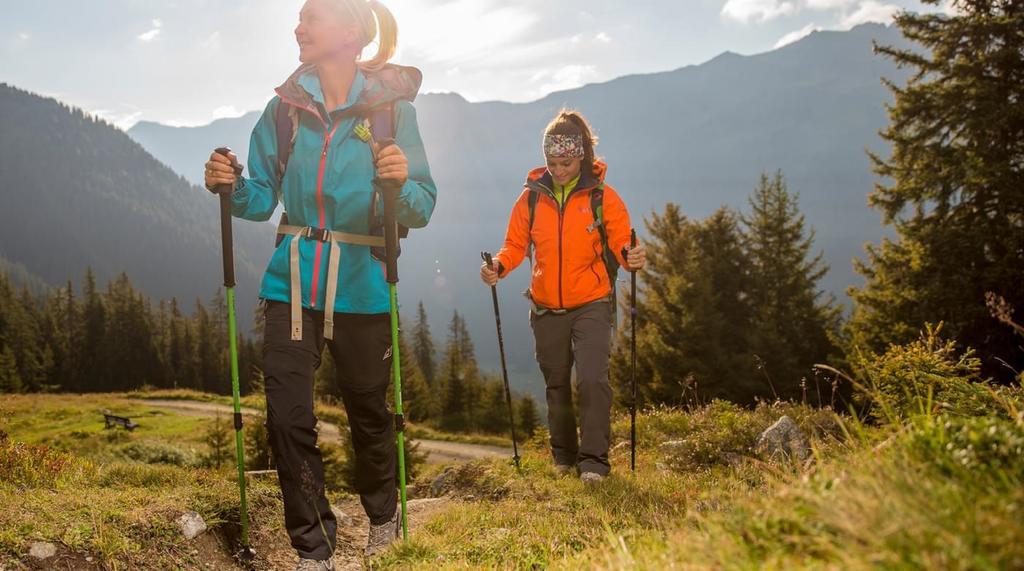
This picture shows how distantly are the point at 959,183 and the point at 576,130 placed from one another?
16383 mm

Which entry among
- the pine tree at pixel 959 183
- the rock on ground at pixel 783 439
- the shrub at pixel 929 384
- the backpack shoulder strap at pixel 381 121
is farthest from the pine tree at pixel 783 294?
the backpack shoulder strap at pixel 381 121

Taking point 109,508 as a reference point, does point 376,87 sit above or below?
above

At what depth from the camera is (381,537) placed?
4.36 m

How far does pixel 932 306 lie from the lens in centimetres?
1766

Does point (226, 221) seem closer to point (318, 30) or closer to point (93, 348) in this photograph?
point (318, 30)

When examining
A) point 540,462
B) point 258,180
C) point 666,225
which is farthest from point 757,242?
point 258,180

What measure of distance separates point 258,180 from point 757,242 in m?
32.1

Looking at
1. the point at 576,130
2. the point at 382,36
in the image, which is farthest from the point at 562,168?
→ the point at 382,36

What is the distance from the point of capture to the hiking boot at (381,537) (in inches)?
169

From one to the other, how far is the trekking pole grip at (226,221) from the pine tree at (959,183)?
16288mm

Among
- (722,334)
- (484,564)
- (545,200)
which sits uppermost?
(545,200)

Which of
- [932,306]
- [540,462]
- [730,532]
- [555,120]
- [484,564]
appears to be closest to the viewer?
[730,532]

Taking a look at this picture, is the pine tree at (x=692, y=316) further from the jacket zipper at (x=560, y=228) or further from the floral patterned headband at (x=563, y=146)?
the floral patterned headband at (x=563, y=146)

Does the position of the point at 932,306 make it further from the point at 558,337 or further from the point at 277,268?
the point at 277,268
